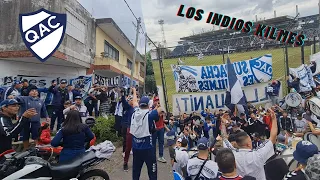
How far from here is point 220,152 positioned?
2568 millimetres

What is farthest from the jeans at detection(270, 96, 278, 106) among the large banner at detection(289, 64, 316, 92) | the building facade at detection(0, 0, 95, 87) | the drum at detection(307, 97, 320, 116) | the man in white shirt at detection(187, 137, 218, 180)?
the building facade at detection(0, 0, 95, 87)

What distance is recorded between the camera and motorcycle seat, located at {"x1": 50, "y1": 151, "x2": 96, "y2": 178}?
12.4 feet

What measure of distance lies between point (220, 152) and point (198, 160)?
50 centimetres

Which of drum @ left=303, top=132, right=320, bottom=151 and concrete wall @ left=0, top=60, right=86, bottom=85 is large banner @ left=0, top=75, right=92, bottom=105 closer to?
concrete wall @ left=0, top=60, right=86, bottom=85

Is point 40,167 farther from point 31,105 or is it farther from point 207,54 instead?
point 207,54

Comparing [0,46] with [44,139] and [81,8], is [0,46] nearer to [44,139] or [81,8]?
[81,8]

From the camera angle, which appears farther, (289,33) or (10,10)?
(10,10)

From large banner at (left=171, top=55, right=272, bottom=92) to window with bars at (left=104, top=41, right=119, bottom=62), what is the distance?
532 inches

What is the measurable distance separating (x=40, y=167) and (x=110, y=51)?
759 inches

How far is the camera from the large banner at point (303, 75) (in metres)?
7.84

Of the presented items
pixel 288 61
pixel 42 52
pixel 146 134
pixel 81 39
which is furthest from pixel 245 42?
pixel 81 39

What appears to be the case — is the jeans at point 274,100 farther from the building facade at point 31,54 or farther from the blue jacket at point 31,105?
the building facade at point 31,54

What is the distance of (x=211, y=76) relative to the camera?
257 inches

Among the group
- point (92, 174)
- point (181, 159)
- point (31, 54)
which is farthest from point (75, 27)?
point (181, 159)
